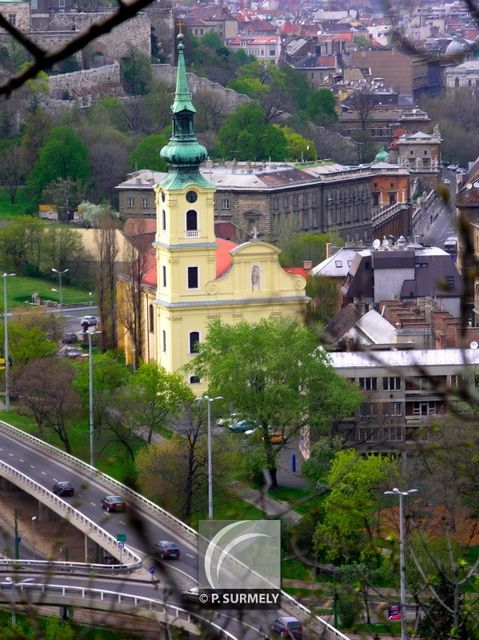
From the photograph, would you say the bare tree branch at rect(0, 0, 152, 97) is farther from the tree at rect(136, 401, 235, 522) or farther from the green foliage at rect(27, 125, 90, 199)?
the green foliage at rect(27, 125, 90, 199)

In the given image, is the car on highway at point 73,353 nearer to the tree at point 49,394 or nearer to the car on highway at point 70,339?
the car on highway at point 70,339

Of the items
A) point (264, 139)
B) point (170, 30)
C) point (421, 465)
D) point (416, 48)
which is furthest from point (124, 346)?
point (170, 30)

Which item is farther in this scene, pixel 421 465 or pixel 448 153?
pixel 448 153

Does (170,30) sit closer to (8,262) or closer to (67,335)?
(8,262)

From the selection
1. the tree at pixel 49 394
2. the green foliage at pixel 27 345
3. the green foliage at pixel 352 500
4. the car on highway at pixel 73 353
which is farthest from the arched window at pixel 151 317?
the green foliage at pixel 352 500

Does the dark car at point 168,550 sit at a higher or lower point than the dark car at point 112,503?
higher

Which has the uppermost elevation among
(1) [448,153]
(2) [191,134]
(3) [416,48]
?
(3) [416,48]

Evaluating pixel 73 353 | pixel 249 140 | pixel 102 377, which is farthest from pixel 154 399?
pixel 249 140
